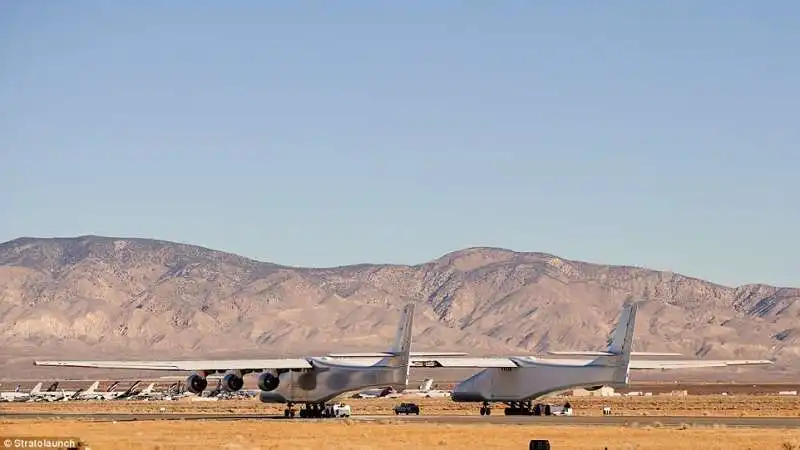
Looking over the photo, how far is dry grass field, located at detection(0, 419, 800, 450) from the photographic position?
5166 cm

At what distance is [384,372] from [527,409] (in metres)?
12.4

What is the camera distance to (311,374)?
3167 inches

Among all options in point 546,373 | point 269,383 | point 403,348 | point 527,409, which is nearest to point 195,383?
point 269,383

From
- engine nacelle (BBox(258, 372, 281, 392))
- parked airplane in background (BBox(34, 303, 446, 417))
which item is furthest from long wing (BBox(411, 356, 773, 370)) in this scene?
engine nacelle (BBox(258, 372, 281, 392))

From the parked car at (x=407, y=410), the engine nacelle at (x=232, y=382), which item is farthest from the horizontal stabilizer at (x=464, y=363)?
the engine nacelle at (x=232, y=382)

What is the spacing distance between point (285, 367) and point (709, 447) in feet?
112

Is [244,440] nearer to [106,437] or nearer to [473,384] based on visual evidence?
[106,437]

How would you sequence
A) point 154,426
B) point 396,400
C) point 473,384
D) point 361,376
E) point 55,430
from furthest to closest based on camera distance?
point 396,400, point 473,384, point 361,376, point 154,426, point 55,430

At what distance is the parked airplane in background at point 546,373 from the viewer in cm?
8056

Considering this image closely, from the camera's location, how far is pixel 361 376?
7769 cm

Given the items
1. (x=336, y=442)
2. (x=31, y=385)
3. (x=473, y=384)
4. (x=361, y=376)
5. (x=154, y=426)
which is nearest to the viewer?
(x=336, y=442)

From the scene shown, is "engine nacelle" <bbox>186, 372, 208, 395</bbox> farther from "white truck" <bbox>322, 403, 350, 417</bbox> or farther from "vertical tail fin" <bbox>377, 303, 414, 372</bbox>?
"vertical tail fin" <bbox>377, 303, 414, 372</bbox>

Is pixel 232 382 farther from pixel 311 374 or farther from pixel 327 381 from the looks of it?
pixel 327 381

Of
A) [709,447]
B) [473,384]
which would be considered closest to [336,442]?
[709,447]
